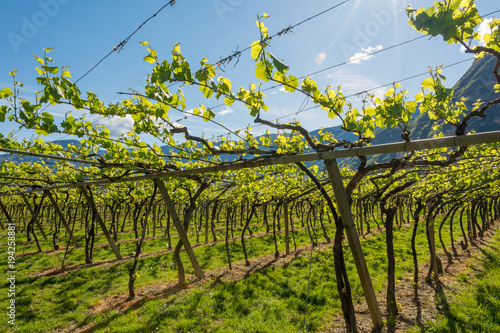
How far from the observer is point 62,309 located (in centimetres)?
690

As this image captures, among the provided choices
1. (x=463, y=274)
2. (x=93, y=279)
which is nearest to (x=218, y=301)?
(x=93, y=279)

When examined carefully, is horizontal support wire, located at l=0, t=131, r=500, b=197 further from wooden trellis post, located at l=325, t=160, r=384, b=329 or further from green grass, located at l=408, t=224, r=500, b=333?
green grass, located at l=408, t=224, r=500, b=333

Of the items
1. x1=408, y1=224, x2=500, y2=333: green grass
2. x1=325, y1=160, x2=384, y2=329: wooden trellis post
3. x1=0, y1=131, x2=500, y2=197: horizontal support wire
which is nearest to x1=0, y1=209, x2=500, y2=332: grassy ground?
x1=325, y1=160, x2=384, y2=329: wooden trellis post

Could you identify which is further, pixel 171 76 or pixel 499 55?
pixel 171 76

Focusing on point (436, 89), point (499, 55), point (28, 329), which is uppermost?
point (499, 55)

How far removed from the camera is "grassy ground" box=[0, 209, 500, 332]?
230 inches

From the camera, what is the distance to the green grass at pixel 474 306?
513 cm

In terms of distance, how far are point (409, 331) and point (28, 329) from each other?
8.31m

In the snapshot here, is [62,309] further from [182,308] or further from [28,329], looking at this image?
[182,308]

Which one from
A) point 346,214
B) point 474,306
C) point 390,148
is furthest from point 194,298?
point 474,306

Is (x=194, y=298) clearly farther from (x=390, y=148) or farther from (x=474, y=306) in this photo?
(x=474, y=306)

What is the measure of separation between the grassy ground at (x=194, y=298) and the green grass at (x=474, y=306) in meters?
1.81

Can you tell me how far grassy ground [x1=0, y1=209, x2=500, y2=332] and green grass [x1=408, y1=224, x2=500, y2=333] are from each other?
181 centimetres

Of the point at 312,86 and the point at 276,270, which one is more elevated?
the point at 312,86
